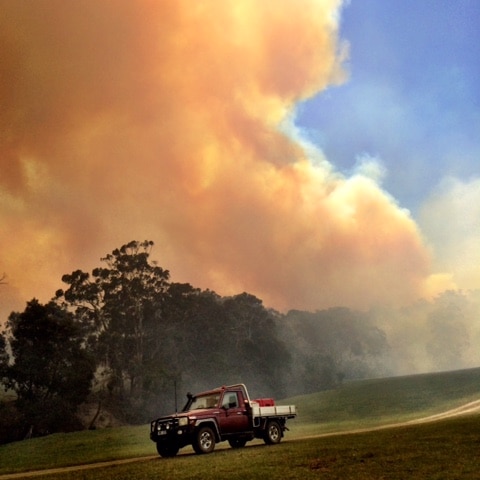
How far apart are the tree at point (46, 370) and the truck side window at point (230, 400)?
41.0 m

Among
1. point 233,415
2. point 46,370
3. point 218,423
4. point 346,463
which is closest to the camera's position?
point 346,463

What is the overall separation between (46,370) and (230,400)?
42.2 meters

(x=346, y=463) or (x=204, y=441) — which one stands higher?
(x=204, y=441)

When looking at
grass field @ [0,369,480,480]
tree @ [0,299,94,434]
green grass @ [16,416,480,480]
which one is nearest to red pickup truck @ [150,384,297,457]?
grass field @ [0,369,480,480]

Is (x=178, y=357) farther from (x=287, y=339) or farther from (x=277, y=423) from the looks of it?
(x=277, y=423)

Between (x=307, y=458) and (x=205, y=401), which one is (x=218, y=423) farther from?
(x=307, y=458)

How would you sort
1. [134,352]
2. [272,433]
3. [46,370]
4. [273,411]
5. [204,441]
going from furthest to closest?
[134,352] → [46,370] → [273,411] → [272,433] → [204,441]

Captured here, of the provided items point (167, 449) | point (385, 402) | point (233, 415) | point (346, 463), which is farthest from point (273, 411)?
point (385, 402)

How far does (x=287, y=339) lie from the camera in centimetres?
12238

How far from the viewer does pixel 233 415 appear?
2352cm

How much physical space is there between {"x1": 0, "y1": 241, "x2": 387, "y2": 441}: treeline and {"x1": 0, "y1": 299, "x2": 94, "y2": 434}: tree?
3.9 inches

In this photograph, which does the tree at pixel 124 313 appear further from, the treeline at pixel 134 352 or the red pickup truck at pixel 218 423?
the red pickup truck at pixel 218 423

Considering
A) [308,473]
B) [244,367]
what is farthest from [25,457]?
[244,367]

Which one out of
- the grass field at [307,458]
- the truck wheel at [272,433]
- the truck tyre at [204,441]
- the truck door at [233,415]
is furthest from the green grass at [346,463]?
the truck wheel at [272,433]
